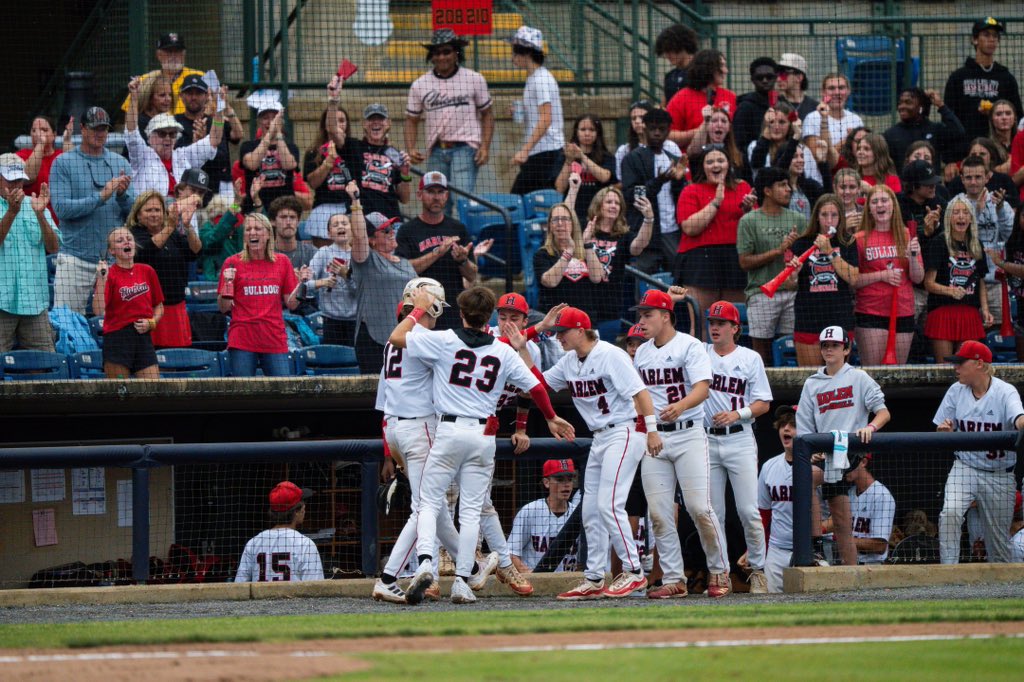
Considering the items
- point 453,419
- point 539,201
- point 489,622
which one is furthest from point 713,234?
point 489,622

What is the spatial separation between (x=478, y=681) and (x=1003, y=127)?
9.27 meters

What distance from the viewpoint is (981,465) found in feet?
30.8

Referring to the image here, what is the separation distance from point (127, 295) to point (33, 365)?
851 millimetres

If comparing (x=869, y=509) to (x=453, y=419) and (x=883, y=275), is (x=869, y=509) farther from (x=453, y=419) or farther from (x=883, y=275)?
(x=453, y=419)

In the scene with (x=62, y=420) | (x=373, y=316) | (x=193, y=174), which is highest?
(x=193, y=174)

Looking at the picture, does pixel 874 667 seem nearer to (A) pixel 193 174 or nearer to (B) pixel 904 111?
(A) pixel 193 174

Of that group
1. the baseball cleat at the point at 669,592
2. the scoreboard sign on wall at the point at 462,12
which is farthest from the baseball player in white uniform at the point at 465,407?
the scoreboard sign on wall at the point at 462,12

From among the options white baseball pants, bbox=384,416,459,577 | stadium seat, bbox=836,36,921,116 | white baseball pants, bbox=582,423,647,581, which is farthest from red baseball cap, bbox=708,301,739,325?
stadium seat, bbox=836,36,921,116

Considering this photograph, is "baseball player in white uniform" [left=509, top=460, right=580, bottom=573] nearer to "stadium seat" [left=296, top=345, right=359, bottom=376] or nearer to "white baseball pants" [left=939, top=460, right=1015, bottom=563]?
"stadium seat" [left=296, top=345, right=359, bottom=376]

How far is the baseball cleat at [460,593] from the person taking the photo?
25.6 ft

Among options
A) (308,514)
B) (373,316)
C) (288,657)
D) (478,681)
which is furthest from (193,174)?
(478,681)

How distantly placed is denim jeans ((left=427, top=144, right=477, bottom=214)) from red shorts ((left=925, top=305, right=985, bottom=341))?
4023 millimetres

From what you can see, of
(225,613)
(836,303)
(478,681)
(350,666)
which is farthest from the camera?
(836,303)

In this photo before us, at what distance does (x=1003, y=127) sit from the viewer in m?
12.6
